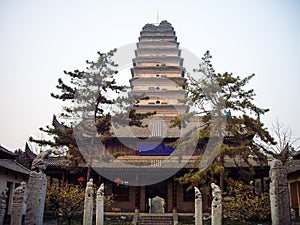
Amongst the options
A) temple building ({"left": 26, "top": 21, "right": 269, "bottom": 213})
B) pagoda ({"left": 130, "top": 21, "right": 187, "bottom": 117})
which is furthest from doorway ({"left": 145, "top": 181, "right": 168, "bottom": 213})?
pagoda ({"left": 130, "top": 21, "right": 187, "bottom": 117})

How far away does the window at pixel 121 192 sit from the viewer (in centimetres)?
2338

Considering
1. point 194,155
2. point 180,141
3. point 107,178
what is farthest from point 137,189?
point 180,141

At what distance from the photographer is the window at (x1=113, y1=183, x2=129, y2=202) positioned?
23375 millimetres

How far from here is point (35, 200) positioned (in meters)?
10.6

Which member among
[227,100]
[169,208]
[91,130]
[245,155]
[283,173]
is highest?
[227,100]

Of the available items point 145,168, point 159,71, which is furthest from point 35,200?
point 159,71

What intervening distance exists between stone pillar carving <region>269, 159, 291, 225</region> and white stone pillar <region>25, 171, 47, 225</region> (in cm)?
729

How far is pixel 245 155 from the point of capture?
1623 cm

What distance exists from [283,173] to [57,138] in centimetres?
1190

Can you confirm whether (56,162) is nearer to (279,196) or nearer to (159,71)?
(159,71)

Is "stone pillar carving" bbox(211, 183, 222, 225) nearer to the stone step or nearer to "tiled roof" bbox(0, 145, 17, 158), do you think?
the stone step

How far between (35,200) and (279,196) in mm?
7584

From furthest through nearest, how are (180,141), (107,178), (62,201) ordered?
(107,178) → (180,141) → (62,201)

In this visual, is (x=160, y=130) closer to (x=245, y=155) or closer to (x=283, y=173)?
(x=245, y=155)
